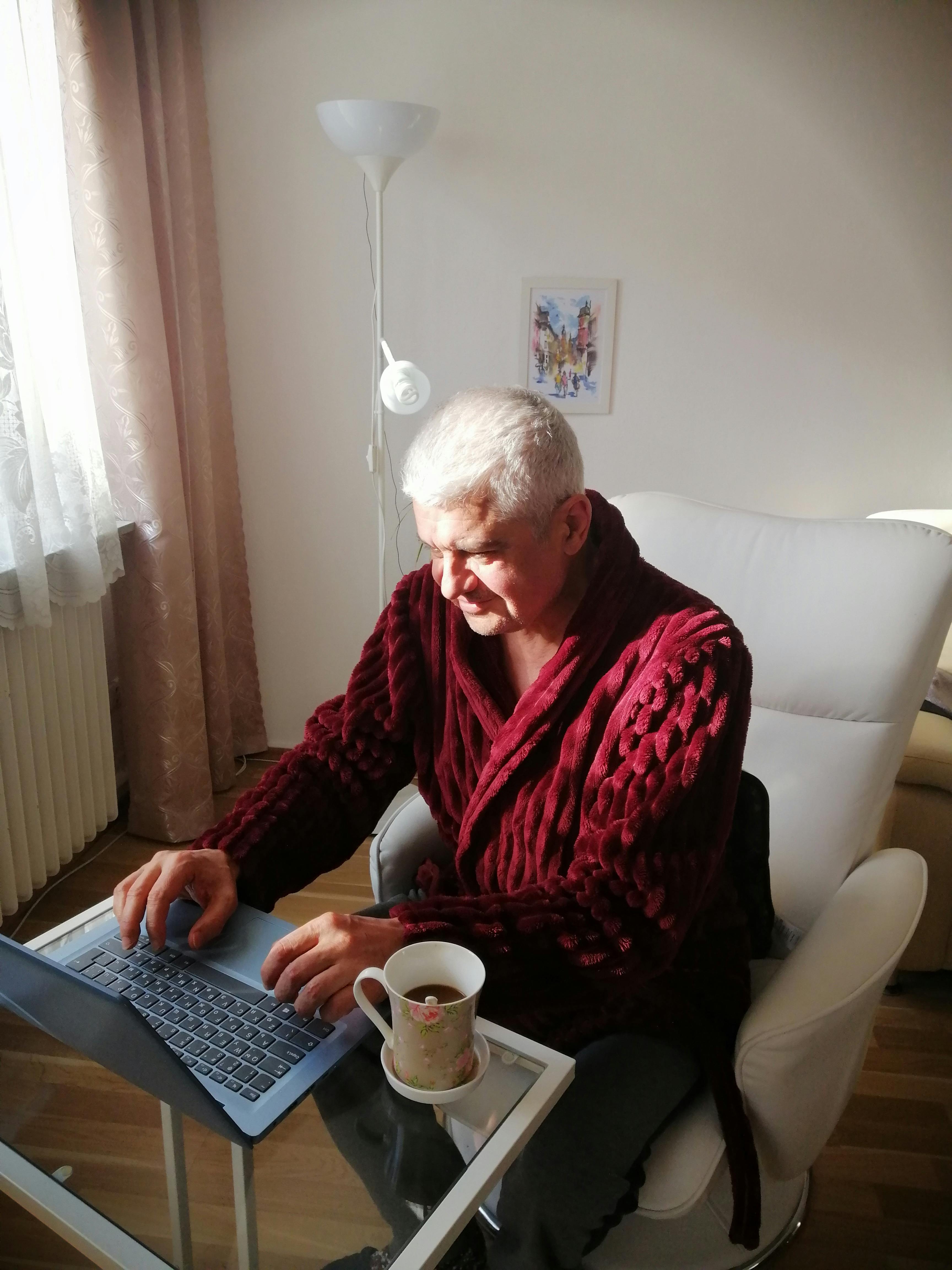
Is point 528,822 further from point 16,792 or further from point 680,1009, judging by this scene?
point 16,792

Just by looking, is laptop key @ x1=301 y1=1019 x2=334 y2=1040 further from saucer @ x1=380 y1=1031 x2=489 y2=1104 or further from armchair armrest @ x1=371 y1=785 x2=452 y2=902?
armchair armrest @ x1=371 y1=785 x2=452 y2=902

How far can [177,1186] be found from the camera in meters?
0.75

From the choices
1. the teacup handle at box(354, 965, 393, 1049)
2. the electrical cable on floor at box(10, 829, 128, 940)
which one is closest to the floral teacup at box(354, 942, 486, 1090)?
the teacup handle at box(354, 965, 393, 1049)

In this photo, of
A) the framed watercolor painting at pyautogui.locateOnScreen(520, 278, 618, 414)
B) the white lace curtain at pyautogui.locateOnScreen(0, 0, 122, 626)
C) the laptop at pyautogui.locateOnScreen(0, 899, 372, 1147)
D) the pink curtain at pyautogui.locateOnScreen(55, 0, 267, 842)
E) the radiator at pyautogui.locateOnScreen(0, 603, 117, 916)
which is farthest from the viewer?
the framed watercolor painting at pyautogui.locateOnScreen(520, 278, 618, 414)

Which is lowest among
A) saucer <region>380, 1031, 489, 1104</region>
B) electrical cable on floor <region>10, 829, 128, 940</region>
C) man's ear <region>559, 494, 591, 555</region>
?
electrical cable on floor <region>10, 829, 128, 940</region>

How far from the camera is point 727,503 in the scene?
9.23ft

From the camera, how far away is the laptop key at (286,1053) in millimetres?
826

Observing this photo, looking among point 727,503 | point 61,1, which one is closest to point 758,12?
point 727,503

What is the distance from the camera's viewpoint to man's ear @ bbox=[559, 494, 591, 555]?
1091mm

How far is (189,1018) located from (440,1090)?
260 millimetres

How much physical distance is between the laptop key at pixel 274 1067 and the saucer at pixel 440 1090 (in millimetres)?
83

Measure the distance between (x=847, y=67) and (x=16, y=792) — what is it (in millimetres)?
2705

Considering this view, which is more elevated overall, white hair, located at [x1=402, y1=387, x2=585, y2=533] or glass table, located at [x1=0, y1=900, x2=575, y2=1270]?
white hair, located at [x1=402, y1=387, x2=585, y2=533]

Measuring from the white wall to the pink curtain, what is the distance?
0.20 meters
